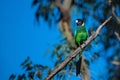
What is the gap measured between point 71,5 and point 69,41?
1.43 meters

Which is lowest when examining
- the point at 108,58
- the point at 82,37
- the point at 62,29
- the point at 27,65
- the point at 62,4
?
the point at 82,37

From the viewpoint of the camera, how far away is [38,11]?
27.8ft

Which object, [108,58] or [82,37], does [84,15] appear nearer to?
[108,58]

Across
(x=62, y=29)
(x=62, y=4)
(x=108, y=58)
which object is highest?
(x=62, y=4)

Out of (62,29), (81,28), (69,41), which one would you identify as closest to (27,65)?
(81,28)

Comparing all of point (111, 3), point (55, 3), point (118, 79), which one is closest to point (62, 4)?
point (55, 3)

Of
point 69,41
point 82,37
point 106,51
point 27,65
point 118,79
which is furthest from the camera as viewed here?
point 106,51

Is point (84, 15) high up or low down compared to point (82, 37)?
up

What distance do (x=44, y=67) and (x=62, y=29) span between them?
2.12 meters

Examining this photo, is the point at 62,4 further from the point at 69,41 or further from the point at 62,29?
the point at 69,41

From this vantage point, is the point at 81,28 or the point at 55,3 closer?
the point at 81,28

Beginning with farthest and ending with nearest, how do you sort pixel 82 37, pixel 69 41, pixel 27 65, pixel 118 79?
pixel 118 79 → pixel 69 41 → pixel 27 65 → pixel 82 37

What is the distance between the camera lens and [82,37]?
17.4ft

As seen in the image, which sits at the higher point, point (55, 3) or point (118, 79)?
point (55, 3)
